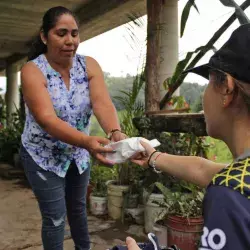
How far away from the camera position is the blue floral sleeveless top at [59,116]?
2035mm

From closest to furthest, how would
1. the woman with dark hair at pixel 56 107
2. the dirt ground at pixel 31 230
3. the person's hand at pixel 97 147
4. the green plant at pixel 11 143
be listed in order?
the person's hand at pixel 97 147 < the woman with dark hair at pixel 56 107 < the dirt ground at pixel 31 230 < the green plant at pixel 11 143

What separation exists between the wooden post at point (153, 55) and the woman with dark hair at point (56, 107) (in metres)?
1.51

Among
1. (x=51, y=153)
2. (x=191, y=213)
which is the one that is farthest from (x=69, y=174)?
(x=191, y=213)

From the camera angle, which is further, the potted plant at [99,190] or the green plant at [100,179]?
the green plant at [100,179]

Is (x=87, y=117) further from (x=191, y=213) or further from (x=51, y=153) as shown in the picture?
(x=191, y=213)

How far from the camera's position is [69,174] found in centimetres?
224

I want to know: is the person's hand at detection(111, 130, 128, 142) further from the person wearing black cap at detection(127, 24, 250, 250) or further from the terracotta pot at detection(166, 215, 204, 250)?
the terracotta pot at detection(166, 215, 204, 250)

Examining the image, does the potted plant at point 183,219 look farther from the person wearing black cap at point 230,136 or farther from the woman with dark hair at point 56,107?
the person wearing black cap at point 230,136

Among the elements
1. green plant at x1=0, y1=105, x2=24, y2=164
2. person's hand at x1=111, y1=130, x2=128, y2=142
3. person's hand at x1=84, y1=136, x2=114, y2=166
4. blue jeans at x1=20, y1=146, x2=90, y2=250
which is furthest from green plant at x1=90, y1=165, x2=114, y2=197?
green plant at x1=0, y1=105, x2=24, y2=164

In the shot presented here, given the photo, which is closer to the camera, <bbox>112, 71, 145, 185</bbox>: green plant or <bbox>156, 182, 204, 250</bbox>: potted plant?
<bbox>156, 182, 204, 250</bbox>: potted plant

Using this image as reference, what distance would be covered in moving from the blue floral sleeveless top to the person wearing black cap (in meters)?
1.01

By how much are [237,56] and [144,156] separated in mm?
977

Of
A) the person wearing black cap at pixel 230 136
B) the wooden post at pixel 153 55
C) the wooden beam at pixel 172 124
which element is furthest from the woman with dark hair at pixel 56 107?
the wooden post at pixel 153 55

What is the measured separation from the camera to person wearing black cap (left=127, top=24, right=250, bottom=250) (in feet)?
2.43
